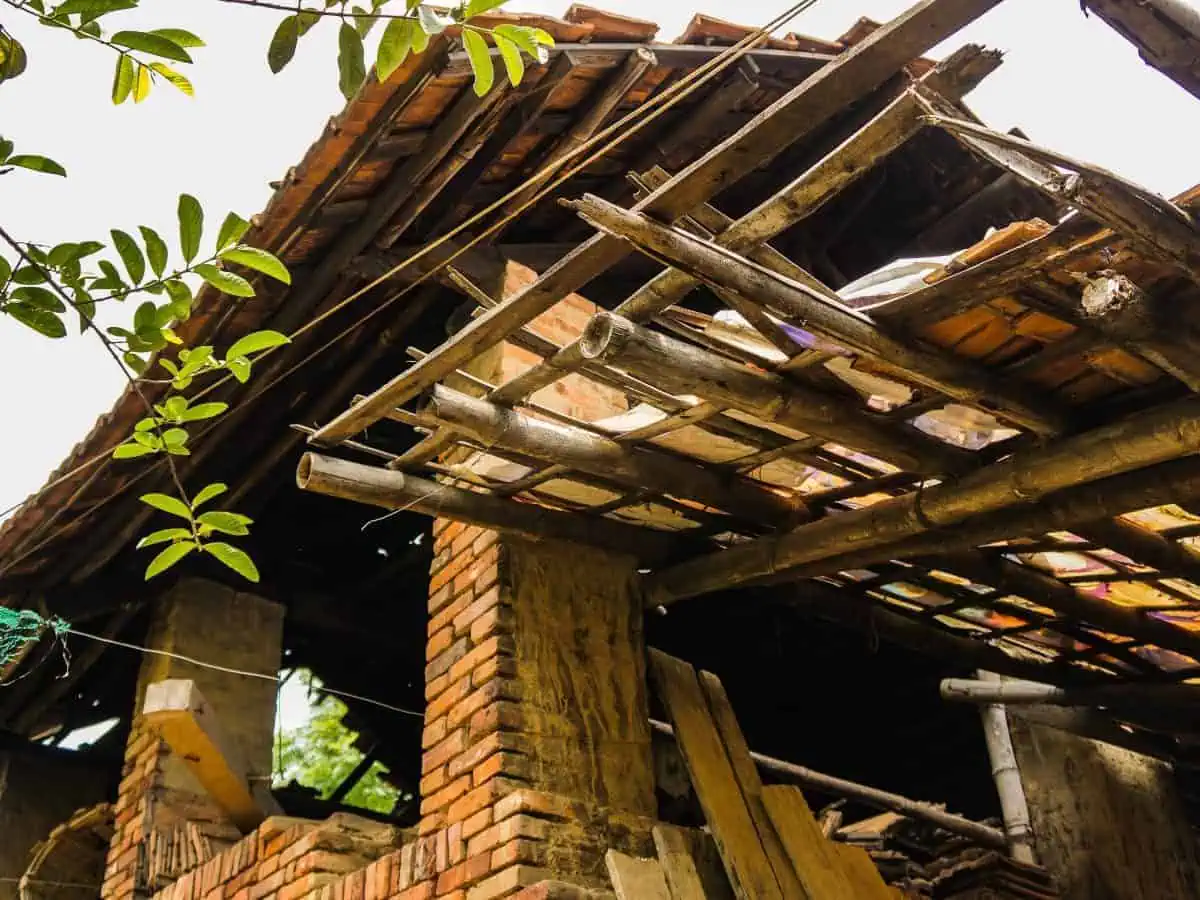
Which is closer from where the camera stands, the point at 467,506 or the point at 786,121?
the point at 786,121

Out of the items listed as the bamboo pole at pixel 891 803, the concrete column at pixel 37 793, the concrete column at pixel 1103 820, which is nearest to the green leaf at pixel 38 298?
the bamboo pole at pixel 891 803

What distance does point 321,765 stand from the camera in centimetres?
1184

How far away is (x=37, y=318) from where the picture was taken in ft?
6.05

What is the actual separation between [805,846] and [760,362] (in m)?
1.76

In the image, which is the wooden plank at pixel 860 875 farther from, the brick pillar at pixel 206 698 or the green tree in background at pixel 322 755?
the green tree in background at pixel 322 755

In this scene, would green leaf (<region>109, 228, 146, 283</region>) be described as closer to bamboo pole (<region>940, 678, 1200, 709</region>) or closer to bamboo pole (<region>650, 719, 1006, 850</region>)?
bamboo pole (<region>650, 719, 1006, 850</region>)

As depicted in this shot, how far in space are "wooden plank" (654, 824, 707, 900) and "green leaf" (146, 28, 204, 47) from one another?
2736 millimetres

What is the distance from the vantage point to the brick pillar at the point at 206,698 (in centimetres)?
569

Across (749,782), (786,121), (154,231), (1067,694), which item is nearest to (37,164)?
(154,231)

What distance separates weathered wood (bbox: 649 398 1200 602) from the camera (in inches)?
119

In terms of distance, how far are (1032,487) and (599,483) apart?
1.28m

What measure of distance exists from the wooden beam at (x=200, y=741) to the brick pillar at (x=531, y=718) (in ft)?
3.39

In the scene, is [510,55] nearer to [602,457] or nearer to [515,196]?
[602,457]

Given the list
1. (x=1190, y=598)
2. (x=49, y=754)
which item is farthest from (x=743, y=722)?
(x=49, y=754)
